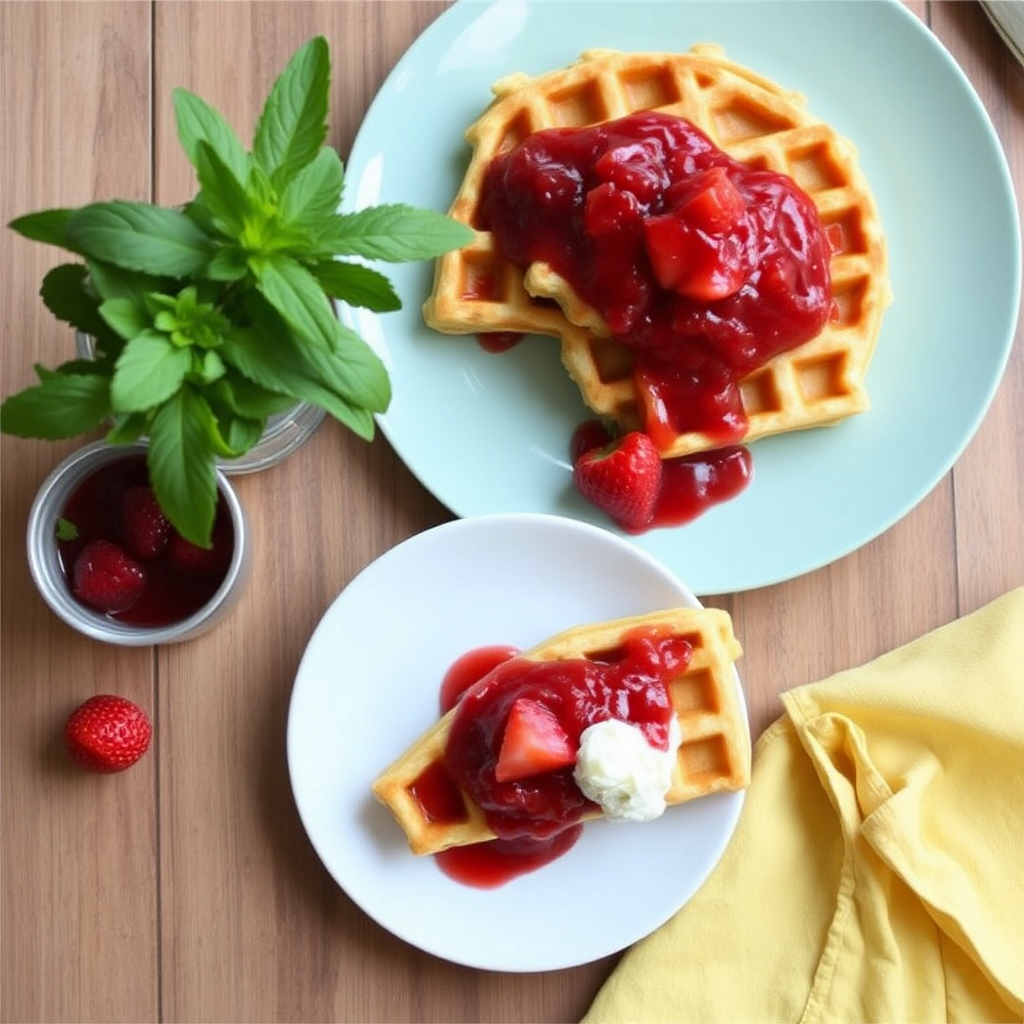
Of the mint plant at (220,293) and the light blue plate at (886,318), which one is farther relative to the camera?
the light blue plate at (886,318)

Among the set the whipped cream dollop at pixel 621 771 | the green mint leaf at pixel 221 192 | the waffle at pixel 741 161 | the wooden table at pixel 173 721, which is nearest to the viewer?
the green mint leaf at pixel 221 192

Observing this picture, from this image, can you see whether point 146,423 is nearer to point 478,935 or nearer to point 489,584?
point 489,584

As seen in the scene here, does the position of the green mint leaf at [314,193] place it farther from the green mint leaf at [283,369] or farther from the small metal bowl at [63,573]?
the small metal bowl at [63,573]

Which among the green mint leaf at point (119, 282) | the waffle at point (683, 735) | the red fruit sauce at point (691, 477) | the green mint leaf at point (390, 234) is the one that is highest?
the green mint leaf at point (390, 234)

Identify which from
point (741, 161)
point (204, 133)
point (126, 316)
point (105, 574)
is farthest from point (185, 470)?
point (741, 161)

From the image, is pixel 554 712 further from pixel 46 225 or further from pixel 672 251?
pixel 46 225

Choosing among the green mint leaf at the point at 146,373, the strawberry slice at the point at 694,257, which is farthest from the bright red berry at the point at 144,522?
the strawberry slice at the point at 694,257

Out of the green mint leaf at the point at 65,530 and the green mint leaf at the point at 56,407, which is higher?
the green mint leaf at the point at 56,407
